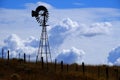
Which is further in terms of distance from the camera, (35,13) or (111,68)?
(35,13)

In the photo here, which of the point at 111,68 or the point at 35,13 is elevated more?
the point at 35,13

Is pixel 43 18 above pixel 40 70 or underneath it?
above

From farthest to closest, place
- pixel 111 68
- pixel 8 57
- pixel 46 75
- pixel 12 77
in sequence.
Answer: pixel 111 68 < pixel 8 57 < pixel 46 75 < pixel 12 77

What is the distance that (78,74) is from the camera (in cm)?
4747

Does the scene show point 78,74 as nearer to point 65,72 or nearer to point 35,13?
point 65,72

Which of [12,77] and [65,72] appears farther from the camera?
[65,72]

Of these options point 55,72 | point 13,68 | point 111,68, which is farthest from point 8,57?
point 111,68

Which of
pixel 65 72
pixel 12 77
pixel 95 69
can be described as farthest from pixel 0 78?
pixel 95 69

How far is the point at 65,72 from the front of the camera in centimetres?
4831

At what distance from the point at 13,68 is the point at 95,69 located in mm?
12976

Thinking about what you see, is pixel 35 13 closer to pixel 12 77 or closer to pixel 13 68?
pixel 13 68

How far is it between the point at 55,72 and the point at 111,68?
1402 centimetres

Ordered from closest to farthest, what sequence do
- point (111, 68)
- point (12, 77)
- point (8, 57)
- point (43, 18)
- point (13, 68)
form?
point (12, 77)
point (13, 68)
point (8, 57)
point (111, 68)
point (43, 18)

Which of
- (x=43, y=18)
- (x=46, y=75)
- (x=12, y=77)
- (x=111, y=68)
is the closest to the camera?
(x=12, y=77)
